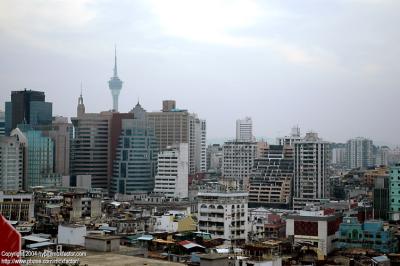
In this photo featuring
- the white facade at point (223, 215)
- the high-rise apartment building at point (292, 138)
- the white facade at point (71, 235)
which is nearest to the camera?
the white facade at point (71, 235)

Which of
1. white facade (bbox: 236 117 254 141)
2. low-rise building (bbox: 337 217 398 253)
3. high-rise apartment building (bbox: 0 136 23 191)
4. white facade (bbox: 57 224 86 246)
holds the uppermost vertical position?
white facade (bbox: 236 117 254 141)

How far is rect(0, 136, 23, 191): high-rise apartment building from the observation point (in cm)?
3276

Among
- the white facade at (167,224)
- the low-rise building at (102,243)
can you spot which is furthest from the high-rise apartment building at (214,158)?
the low-rise building at (102,243)

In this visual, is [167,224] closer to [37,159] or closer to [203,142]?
[37,159]

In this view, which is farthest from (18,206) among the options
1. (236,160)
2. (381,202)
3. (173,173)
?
(236,160)

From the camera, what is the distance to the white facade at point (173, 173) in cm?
3741

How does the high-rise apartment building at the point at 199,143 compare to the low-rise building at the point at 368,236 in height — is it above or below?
above

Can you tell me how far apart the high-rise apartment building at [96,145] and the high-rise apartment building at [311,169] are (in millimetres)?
13810

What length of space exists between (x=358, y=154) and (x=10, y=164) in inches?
1772

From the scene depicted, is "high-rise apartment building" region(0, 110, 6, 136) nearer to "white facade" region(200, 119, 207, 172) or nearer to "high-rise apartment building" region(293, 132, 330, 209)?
"white facade" region(200, 119, 207, 172)

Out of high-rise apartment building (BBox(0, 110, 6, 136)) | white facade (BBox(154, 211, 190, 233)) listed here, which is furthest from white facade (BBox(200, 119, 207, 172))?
white facade (BBox(154, 211, 190, 233))

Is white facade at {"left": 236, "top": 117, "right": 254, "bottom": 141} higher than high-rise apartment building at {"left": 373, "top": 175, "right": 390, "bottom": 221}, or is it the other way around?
white facade at {"left": 236, "top": 117, "right": 254, "bottom": 141}

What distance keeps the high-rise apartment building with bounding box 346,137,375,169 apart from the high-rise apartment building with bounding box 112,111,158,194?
3111 centimetres

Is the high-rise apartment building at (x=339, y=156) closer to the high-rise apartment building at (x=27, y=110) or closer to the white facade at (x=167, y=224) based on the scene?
the high-rise apartment building at (x=27, y=110)
